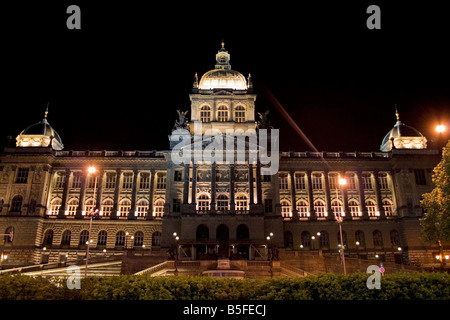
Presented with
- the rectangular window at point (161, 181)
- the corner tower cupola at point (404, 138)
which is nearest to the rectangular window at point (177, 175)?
the rectangular window at point (161, 181)

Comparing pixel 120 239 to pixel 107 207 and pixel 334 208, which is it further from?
pixel 334 208

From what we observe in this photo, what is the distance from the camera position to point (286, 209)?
6812 centimetres

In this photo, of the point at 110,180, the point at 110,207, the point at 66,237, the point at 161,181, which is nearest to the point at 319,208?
the point at 161,181

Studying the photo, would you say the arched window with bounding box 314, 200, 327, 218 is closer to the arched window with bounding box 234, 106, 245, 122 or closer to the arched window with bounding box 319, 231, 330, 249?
the arched window with bounding box 319, 231, 330, 249

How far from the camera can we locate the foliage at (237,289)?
18.5 m

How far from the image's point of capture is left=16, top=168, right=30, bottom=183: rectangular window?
6662 centimetres

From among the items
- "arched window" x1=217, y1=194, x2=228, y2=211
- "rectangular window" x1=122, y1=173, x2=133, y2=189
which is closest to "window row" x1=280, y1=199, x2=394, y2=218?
"arched window" x1=217, y1=194, x2=228, y2=211

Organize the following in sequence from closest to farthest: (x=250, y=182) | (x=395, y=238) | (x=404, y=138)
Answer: (x=250, y=182) → (x=395, y=238) → (x=404, y=138)

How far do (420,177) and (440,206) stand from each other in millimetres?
29686

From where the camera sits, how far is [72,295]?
1902cm

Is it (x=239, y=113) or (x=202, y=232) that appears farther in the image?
(x=239, y=113)

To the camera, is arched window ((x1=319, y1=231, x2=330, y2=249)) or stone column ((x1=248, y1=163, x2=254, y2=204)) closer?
stone column ((x1=248, y1=163, x2=254, y2=204))
